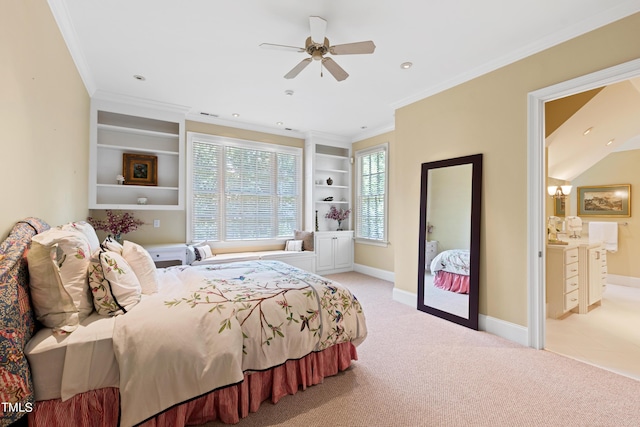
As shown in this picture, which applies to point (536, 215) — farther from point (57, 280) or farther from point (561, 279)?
point (57, 280)

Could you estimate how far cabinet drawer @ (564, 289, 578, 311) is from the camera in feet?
11.0

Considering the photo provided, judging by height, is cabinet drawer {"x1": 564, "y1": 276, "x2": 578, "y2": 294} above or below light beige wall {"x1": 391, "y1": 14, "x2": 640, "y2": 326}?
below

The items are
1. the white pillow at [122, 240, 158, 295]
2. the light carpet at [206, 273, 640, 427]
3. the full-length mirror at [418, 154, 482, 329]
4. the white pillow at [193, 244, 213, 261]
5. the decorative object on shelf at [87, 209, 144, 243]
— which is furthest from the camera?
the white pillow at [193, 244, 213, 261]

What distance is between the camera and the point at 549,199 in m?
4.82

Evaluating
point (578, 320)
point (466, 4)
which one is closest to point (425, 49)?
point (466, 4)

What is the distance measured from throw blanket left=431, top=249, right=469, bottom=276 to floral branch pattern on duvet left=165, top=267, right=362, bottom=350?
63.0 inches

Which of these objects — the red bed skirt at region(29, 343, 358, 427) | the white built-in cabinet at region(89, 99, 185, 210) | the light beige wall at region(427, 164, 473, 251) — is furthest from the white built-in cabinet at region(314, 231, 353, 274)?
the red bed skirt at region(29, 343, 358, 427)

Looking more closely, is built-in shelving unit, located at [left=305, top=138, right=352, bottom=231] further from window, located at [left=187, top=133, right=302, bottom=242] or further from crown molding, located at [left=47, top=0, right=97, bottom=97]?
crown molding, located at [left=47, top=0, right=97, bottom=97]

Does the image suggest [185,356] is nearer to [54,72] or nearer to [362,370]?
[362,370]

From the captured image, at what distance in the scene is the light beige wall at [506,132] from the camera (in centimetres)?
235

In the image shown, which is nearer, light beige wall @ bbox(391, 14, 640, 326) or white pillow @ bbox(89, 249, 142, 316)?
white pillow @ bbox(89, 249, 142, 316)

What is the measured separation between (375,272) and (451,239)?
2335mm

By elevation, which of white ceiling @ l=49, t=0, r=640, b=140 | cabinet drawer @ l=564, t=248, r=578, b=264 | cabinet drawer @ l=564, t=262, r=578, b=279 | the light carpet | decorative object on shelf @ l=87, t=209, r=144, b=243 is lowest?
the light carpet

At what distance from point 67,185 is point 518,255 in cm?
446
